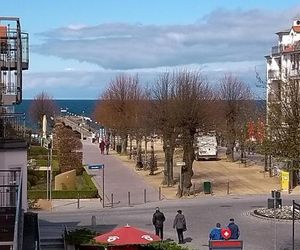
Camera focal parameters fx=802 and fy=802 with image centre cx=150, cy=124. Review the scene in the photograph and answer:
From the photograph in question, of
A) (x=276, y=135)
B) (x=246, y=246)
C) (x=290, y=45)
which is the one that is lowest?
(x=246, y=246)

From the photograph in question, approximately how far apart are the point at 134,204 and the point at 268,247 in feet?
47.8

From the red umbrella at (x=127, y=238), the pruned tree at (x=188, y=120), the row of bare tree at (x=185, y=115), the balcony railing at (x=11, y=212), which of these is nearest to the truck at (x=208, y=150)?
the row of bare tree at (x=185, y=115)

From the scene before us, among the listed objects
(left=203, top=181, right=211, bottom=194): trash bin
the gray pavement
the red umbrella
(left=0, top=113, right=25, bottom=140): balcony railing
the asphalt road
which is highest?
(left=0, top=113, right=25, bottom=140): balcony railing

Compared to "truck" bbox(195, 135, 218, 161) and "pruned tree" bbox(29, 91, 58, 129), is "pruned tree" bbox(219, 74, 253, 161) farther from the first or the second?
"pruned tree" bbox(29, 91, 58, 129)

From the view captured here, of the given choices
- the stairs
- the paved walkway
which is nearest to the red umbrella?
the stairs

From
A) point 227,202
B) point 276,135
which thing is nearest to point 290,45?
A: point 227,202

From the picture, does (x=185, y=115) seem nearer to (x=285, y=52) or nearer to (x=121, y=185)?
(x=121, y=185)

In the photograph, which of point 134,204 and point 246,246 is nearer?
point 246,246

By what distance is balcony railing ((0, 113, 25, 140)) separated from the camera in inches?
1018

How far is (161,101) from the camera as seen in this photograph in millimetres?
53375

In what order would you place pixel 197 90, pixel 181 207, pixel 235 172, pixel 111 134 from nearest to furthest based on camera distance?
pixel 181 207 → pixel 197 90 → pixel 235 172 → pixel 111 134

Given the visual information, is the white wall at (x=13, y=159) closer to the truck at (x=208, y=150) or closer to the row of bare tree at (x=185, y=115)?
the row of bare tree at (x=185, y=115)

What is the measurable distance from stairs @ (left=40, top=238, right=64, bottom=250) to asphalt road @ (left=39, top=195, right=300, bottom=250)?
1.65 m

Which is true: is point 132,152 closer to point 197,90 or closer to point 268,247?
point 197,90
